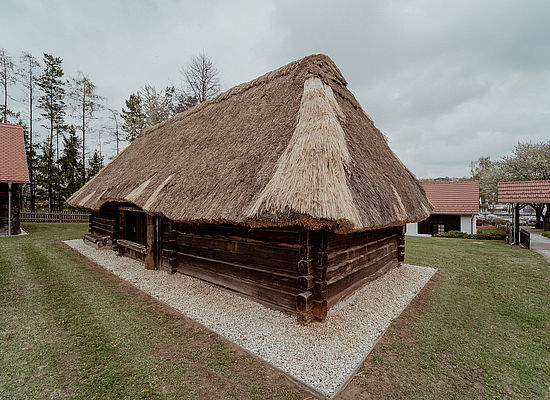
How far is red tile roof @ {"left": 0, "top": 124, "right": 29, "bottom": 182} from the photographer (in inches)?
465

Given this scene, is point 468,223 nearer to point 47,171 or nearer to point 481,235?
point 481,235

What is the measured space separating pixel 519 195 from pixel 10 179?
87.2 ft

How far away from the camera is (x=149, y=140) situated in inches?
413

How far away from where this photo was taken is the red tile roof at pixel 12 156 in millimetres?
11820

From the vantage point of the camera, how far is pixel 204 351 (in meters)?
3.25

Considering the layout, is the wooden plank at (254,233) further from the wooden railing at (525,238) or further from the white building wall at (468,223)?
the white building wall at (468,223)

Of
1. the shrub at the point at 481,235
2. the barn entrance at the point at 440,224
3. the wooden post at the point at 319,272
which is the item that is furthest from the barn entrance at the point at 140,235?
the barn entrance at the point at 440,224

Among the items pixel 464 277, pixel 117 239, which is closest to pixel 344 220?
pixel 464 277

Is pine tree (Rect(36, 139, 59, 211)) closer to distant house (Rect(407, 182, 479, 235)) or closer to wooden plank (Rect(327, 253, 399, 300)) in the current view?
wooden plank (Rect(327, 253, 399, 300))

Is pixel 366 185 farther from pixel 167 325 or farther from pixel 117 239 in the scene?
pixel 117 239

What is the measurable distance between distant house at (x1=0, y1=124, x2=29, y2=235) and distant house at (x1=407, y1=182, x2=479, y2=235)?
24.7 metres

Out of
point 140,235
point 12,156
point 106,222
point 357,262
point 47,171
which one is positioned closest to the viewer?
point 357,262

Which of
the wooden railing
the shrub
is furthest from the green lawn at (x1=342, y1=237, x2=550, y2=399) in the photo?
the shrub

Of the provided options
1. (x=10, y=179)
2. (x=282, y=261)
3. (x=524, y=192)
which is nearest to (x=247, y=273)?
(x=282, y=261)
